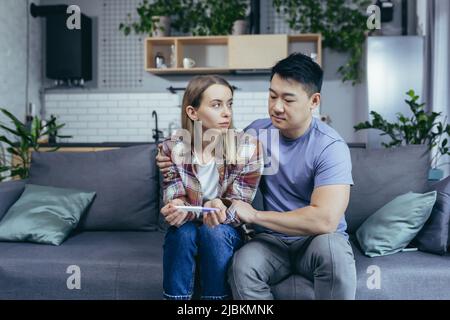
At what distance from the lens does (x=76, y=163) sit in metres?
2.47

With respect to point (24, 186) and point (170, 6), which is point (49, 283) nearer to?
point (24, 186)

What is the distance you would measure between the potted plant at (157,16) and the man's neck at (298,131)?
11.4 ft

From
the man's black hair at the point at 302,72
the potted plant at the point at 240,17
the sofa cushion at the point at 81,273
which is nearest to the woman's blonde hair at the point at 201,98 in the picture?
the man's black hair at the point at 302,72

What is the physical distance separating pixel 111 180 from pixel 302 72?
45.2 inches

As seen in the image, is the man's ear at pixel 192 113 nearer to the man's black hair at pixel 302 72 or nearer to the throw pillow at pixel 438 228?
the man's black hair at pixel 302 72

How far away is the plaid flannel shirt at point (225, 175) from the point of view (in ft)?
5.80

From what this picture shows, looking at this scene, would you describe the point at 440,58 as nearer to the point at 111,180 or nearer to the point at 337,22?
the point at 337,22

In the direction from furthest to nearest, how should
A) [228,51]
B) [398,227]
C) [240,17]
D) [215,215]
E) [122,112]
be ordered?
[122,112]
[240,17]
[228,51]
[398,227]
[215,215]

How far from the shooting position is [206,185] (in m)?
1.88

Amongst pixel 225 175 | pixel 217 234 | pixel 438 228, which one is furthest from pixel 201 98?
pixel 438 228

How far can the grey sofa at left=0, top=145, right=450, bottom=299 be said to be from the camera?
70.9 inches

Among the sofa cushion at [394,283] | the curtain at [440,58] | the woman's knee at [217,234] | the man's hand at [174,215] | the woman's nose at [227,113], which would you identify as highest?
the curtain at [440,58]

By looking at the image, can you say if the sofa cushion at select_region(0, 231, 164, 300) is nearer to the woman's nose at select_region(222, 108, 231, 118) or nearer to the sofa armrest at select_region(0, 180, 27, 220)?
the sofa armrest at select_region(0, 180, 27, 220)

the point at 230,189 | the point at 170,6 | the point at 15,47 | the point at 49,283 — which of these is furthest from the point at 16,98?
the point at 230,189
